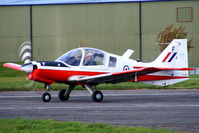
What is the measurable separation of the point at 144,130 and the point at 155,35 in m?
36.1

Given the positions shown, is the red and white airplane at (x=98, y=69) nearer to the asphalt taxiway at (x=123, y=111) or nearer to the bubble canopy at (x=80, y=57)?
the bubble canopy at (x=80, y=57)

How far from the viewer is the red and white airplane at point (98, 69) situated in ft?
60.8

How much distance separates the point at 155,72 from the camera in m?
19.8

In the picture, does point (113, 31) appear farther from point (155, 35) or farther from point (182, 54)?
point (182, 54)

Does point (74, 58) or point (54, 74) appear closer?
point (54, 74)

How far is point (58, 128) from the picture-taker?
38.2 feet

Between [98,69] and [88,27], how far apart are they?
28544mm

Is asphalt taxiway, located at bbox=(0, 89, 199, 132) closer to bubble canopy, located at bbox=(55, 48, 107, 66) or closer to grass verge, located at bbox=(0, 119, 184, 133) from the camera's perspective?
grass verge, located at bbox=(0, 119, 184, 133)

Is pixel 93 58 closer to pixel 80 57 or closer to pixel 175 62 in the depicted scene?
pixel 80 57

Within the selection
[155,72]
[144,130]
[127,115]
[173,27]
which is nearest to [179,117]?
[127,115]

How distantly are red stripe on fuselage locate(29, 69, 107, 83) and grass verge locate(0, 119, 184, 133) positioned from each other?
589 cm

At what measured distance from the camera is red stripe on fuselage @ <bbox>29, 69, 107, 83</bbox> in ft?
60.2

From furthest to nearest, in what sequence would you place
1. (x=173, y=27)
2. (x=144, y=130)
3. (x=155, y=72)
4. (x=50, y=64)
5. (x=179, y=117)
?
(x=173, y=27) → (x=155, y=72) → (x=50, y=64) → (x=179, y=117) → (x=144, y=130)

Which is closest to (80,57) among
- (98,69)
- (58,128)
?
(98,69)
